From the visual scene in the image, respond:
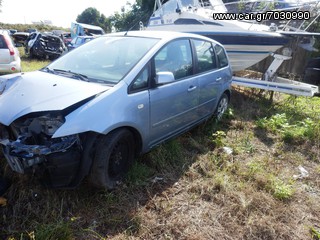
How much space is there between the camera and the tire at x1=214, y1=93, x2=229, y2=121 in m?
5.10

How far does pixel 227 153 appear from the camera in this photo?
4.20 metres

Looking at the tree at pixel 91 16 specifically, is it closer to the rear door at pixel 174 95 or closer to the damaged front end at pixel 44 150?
the rear door at pixel 174 95

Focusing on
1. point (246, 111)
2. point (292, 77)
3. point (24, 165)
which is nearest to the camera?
point (24, 165)

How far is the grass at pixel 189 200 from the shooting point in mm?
2639

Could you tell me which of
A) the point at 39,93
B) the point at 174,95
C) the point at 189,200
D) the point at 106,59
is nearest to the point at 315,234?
the point at 189,200

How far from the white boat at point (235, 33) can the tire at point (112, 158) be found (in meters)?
5.29

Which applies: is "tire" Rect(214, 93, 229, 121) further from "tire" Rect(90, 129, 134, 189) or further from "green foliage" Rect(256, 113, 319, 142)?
"tire" Rect(90, 129, 134, 189)

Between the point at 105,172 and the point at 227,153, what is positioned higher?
the point at 105,172

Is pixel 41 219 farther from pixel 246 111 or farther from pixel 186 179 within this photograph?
pixel 246 111

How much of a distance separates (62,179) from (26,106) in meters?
0.77

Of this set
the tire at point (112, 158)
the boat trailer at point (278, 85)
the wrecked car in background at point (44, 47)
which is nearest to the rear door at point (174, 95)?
the tire at point (112, 158)

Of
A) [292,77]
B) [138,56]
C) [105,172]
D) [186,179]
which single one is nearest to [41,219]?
[105,172]

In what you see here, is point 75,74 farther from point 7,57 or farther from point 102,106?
point 7,57

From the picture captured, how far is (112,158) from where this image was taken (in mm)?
2945
